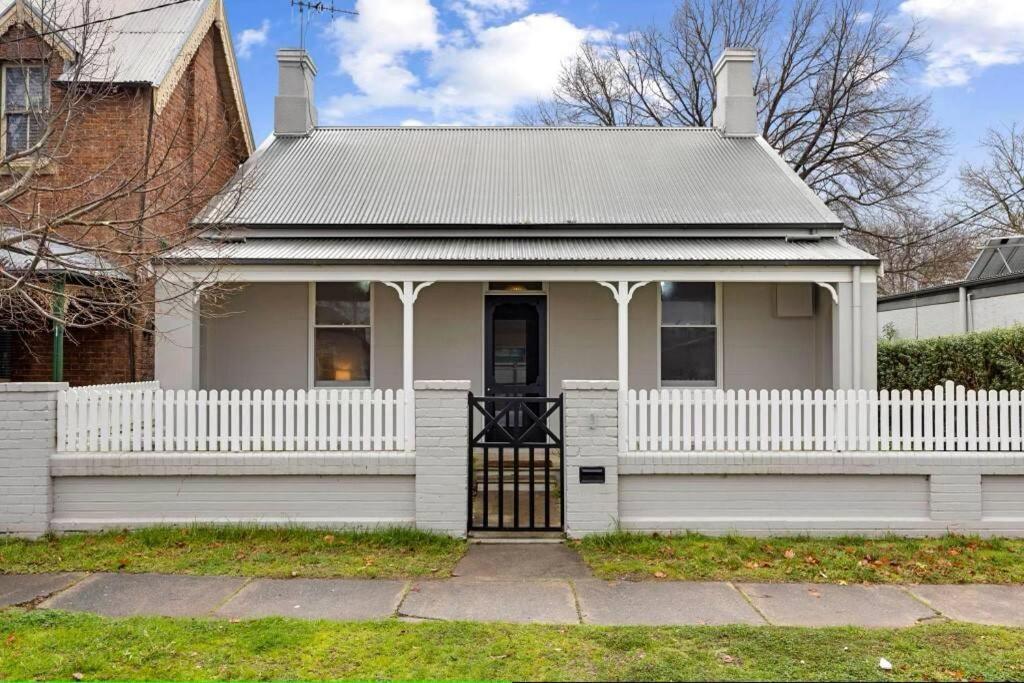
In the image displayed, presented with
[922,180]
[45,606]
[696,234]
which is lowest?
[45,606]

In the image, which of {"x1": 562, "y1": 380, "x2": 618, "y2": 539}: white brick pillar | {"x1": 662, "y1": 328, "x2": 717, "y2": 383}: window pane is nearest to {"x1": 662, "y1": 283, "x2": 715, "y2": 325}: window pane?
{"x1": 662, "y1": 328, "x2": 717, "y2": 383}: window pane

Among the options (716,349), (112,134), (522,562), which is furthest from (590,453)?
(112,134)

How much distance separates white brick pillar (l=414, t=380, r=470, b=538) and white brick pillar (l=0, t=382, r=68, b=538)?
3.49 meters

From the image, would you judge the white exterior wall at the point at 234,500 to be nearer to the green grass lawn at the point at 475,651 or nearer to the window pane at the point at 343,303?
the green grass lawn at the point at 475,651

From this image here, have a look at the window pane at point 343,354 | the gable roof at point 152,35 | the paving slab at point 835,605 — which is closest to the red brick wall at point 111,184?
the gable roof at point 152,35

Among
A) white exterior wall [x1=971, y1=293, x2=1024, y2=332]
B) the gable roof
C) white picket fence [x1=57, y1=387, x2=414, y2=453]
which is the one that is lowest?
white picket fence [x1=57, y1=387, x2=414, y2=453]

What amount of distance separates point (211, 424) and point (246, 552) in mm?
1361

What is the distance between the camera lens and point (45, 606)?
4.79 m

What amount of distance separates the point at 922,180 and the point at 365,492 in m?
22.7

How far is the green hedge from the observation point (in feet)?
28.1

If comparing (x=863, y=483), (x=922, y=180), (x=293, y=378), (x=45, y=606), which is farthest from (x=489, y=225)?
(x=922, y=180)

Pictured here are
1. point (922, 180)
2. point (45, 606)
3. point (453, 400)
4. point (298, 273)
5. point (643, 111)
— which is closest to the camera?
point (45, 606)

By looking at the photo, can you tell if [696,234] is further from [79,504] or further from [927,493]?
[79,504]

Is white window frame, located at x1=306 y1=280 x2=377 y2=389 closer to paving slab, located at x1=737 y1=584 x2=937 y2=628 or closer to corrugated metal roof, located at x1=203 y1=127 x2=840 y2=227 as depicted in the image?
corrugated metal roof, located at x1=203 y1=127 x2=840 y2=227
